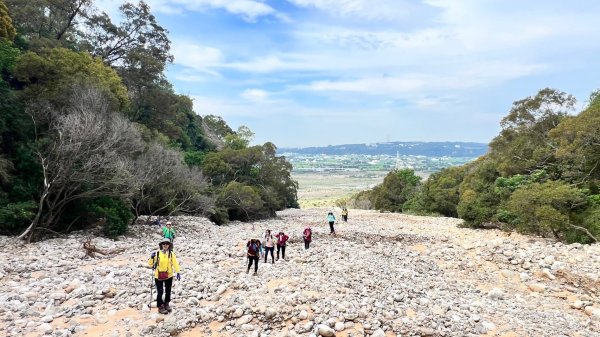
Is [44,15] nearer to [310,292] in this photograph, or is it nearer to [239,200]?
[239,200]

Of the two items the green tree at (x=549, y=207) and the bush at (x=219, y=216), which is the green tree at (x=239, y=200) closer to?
the bush at (x=219, y=216)

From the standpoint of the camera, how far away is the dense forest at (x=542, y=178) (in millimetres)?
20250

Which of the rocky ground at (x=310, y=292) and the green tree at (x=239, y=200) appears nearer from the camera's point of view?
the rocky ground at (x=310, y=292)

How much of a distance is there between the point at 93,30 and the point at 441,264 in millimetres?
35212

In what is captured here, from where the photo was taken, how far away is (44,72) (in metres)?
20.1

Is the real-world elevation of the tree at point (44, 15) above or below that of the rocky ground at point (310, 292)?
above

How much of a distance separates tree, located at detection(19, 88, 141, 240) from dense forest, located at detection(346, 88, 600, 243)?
70.7ft

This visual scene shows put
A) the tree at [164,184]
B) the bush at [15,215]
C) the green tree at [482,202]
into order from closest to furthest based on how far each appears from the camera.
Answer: the bush at [15,215], the tree at [164,184], the green tree at [482,202]

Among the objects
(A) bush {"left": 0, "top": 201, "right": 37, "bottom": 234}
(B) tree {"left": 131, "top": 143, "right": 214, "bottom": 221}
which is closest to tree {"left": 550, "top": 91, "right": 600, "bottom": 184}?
(B) tree {"left": 131, "top": 143, "right": 214, "bottom": 221}

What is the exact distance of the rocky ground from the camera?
349 inches

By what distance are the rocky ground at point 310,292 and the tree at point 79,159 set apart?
2.03 m

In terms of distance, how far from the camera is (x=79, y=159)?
17.8 metres

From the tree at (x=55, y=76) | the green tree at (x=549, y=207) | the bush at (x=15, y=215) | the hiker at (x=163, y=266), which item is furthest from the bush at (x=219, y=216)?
the hiker at (x=163, y=266)

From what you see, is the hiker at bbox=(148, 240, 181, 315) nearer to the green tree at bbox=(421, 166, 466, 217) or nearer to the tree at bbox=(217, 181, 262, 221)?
the tree at bbox=(217, 181, 262, 221)
